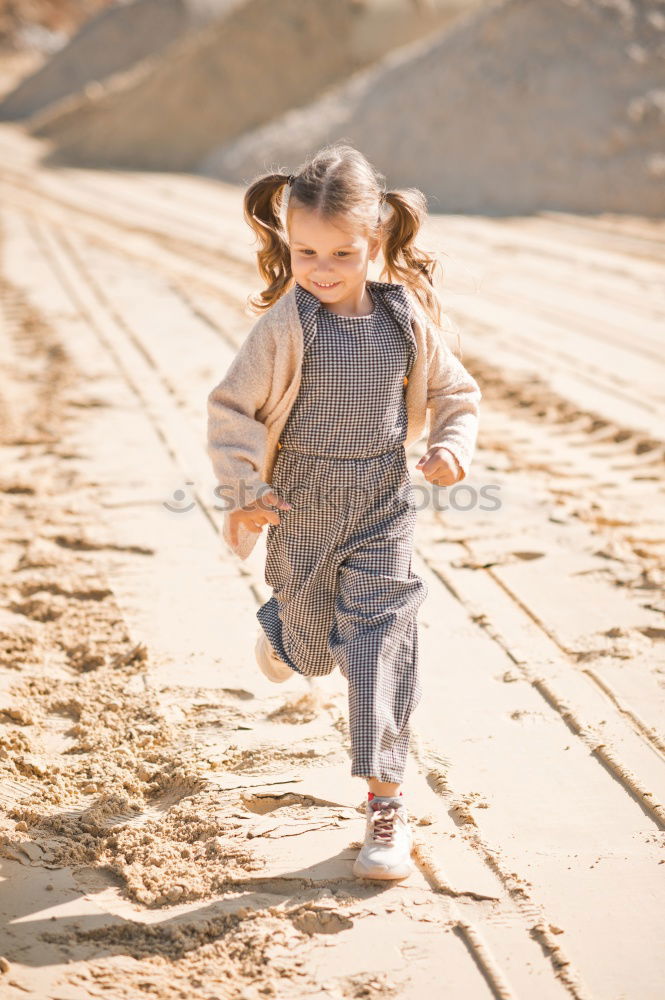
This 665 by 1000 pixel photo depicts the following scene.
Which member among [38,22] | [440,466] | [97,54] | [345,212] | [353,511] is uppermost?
[38,22]

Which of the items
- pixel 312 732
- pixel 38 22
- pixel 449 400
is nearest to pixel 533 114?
pixel 449 400

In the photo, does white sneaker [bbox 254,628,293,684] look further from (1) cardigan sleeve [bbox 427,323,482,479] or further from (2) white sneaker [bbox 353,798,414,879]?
(1) cardigan sleeve [bbox 427,323,482,479]

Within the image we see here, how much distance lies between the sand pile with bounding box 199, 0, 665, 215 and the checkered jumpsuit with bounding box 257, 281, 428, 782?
1091cm

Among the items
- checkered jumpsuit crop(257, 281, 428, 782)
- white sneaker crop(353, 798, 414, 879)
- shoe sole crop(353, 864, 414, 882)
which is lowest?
shoe sole crop(353, 864, 414, 882)

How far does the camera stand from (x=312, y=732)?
9.57 ft

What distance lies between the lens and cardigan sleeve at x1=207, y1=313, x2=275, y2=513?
2.40 metres

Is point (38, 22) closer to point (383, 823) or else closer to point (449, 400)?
point (449, 400)

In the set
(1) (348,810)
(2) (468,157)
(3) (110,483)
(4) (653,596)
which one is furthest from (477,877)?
(2) (468,157)

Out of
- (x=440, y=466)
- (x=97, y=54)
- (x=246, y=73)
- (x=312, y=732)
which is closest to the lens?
(x=440, y=466)

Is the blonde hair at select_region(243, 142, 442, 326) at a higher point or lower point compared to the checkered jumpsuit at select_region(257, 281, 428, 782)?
higher

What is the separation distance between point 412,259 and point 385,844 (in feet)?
4.44

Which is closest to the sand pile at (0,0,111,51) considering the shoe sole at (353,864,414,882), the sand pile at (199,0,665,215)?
the sand pile at (199,0,665,215)

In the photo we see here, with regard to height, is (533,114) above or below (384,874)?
above


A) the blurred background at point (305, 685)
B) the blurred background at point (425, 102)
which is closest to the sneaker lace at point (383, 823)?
the blurred background at point (305, 685)
